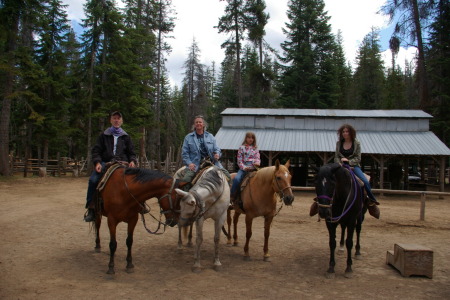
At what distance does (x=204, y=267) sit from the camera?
505 centimetres

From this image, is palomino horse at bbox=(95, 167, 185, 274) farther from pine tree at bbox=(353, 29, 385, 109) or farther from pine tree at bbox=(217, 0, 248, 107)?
pine tree at bbox=(353, 29, 385, 109)

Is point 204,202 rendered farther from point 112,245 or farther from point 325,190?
point 325,190

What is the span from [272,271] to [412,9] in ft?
84.1

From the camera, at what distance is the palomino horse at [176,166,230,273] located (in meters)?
4.23

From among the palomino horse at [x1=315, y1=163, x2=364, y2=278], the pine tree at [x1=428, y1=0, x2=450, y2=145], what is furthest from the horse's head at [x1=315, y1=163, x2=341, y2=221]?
the pine tree at [x1=428, y1=0, x2=450, y2=145]

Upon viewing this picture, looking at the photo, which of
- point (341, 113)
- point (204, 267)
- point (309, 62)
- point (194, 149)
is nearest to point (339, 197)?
point (204, 267)

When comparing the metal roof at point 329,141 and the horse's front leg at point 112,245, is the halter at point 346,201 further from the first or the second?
the metal roof at point 329,141

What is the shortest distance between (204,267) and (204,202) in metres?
1.24

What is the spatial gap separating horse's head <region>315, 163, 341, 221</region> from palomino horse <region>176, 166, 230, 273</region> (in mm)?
1540

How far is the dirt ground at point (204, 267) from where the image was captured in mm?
4086

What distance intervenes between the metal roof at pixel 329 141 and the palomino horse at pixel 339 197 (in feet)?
43.2

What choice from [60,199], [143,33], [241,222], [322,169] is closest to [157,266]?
[322,169]

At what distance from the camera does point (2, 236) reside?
6523 millimetres

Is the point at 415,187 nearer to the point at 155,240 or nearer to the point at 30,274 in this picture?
the point at 155,240
